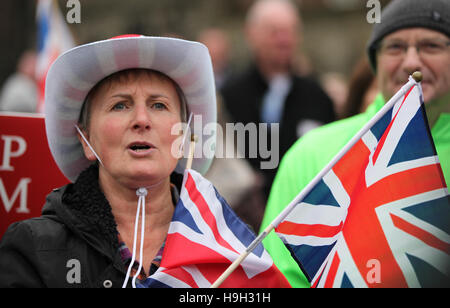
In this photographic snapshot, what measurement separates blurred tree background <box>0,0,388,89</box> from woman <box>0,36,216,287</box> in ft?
41.2

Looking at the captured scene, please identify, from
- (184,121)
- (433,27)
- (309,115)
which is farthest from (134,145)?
(309,115)

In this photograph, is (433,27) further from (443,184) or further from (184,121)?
(184,121)

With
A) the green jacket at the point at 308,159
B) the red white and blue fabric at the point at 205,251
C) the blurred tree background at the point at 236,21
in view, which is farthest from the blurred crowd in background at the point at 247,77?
the red white and blue fabric at the point at 205,251

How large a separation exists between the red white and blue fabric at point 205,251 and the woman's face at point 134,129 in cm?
19

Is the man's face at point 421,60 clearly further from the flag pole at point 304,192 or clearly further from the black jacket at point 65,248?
the black jacket at point 65,248

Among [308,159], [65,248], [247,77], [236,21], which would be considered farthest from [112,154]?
[236,21]

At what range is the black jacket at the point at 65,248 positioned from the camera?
8.67 ft

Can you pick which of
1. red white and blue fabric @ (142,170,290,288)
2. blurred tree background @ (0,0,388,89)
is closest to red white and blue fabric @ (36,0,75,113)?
red white and blue fabric @ (142,170,290,288)

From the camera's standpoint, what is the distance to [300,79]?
6203mm

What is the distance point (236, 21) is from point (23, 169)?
1935 cm

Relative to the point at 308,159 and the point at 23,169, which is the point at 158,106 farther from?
the point at 308,159

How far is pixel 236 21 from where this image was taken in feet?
73.4

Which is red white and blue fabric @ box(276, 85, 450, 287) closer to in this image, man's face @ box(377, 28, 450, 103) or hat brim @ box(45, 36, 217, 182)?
man's face @ box(377, 28, 450, 103)

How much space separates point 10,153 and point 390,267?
2.00 metres
